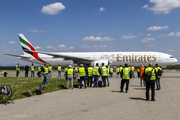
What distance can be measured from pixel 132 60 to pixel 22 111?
26831 millimetres

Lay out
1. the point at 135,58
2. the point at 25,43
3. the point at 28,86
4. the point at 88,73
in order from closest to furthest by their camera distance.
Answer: the point at 28,86, the point at 88,73, the point at 135,58, the point at 25,43

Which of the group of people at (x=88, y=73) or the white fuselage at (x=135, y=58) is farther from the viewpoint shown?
the white fuselage at (x=135, y=58)

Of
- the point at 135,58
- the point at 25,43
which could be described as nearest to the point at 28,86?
the point at 135,58

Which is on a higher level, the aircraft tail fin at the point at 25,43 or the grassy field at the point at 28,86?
the aircraft tail fin at the point at 25,43

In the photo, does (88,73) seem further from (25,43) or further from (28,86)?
(25,43)

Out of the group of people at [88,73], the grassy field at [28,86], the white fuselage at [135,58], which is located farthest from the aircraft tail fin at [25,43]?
the group of people at [88,73]

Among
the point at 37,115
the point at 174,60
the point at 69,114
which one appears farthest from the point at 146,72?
the point at 174,60

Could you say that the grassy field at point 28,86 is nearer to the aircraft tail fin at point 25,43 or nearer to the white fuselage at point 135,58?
the white fuselage at point 135,58

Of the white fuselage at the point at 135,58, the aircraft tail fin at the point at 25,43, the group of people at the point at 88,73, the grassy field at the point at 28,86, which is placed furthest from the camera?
the aircraft tail fin at the point at 25,43

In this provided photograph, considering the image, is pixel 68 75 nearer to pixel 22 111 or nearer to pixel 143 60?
pixel 22 111

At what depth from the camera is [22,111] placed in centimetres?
701

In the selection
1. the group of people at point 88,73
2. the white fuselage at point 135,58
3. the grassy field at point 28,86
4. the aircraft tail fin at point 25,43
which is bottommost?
the grassy field at point 28,86

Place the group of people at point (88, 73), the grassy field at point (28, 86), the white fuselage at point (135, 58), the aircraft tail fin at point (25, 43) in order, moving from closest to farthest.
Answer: the grassy field at point (28, 86), the group of people at point (88, 73), the white fuselage at point (135, 58), the aircraft tail fin at point (25, 43)

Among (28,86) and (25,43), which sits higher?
(25,43)
